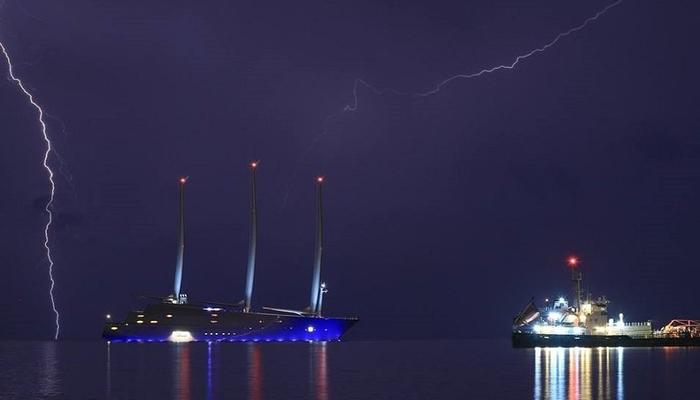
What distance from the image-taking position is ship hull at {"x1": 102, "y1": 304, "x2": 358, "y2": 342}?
567ft

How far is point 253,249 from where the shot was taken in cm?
15138

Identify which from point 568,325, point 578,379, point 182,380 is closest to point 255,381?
point 182,380

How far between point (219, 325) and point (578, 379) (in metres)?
108

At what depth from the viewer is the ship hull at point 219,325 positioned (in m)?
173

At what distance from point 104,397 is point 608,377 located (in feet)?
124

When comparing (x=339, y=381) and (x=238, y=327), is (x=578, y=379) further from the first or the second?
(x=238, y=327)

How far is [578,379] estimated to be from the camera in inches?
2940

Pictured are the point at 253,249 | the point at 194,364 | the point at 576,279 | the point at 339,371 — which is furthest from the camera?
the point at 253,249

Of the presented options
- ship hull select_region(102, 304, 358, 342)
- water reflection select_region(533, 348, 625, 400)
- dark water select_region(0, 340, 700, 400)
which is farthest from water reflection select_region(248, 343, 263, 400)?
ship hull select_region(102, 304, 358, 342)

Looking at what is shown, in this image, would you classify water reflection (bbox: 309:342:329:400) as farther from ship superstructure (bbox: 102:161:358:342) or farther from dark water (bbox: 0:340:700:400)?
ship superstructure (bbox: 102:161:358:342)

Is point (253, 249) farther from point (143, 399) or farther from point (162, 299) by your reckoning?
point (143, 399)

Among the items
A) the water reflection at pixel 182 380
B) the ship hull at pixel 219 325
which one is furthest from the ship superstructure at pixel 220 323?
the water reflection at pixel 182 380

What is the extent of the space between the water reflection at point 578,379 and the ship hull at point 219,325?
7465 centimetres

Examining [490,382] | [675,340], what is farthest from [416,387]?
[675,340]
